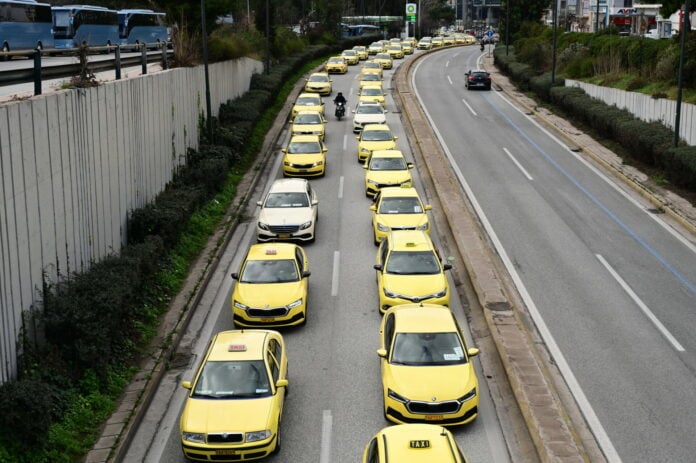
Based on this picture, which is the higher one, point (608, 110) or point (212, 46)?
point (212, 46)

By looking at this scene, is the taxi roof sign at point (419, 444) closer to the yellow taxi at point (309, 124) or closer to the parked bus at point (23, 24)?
the parked bus at point (23, 24)

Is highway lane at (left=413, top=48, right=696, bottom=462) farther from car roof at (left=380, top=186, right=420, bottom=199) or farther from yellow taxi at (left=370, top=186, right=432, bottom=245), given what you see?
car roof at (left=380, top=186, right=420, bottom=199)

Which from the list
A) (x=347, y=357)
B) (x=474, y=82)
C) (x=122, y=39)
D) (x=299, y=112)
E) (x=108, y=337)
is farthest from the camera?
(x=474, y=82)

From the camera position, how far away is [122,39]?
4522 centimetres

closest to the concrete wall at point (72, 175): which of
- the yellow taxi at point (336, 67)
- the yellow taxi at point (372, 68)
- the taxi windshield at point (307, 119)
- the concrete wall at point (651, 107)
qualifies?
the taxi windshield at point (307, 119)

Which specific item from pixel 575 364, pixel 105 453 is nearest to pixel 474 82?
pixel 575 364

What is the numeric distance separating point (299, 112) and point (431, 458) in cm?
3291

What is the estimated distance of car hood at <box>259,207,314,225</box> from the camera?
2438cm

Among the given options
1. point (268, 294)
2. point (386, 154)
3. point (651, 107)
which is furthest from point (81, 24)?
point (268, 294)

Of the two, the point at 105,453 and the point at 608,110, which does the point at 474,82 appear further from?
the point at 105,453

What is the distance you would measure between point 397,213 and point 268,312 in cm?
740

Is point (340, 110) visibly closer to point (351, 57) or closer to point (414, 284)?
point (414, 284)

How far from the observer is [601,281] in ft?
69.8

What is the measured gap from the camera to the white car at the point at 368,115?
4231 cm
